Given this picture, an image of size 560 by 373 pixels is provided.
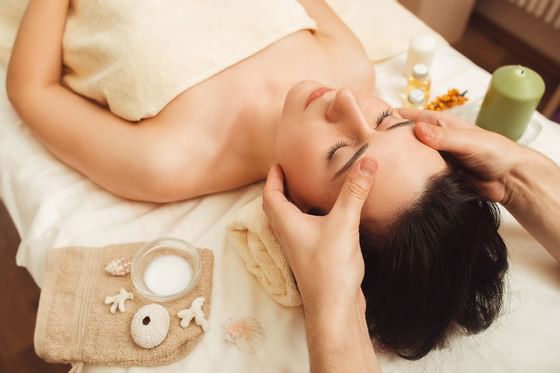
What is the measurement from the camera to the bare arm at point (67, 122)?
1.09 meters

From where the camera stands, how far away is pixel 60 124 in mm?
1125

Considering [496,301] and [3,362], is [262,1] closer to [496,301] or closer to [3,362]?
[496,301]

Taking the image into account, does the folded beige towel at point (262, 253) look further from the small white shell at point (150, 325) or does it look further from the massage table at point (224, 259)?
the small white shell at point (150, 325)

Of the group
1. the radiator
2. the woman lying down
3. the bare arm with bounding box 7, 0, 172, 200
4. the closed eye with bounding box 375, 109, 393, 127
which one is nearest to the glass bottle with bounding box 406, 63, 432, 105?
the woman lying down

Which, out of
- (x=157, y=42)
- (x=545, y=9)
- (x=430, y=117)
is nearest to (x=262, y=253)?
(x=430, y=117)

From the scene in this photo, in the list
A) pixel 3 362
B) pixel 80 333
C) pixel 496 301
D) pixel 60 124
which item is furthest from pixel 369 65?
pixel 3 362

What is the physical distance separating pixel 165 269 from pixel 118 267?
10 centimetres

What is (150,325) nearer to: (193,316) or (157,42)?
(193,316)

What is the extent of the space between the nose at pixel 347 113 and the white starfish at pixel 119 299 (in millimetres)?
551

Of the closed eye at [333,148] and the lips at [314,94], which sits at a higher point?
the lips at [314,94]

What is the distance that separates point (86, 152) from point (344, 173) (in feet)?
1.99

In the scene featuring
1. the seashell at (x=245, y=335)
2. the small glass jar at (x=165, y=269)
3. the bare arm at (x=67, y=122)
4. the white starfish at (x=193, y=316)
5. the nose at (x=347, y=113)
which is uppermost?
the nose at (x=347, y=113)

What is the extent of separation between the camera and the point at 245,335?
100cm

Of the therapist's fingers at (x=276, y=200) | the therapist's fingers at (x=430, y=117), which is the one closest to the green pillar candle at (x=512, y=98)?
the therapist's fingers at (x=430, y=117)
